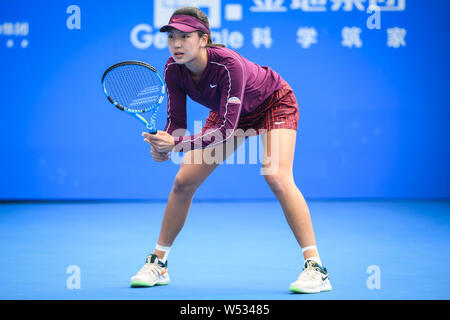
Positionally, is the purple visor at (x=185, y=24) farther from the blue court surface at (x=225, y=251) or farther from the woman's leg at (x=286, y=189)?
the blue court surface at (x=225, y=251)

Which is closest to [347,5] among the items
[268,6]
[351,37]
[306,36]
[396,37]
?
[351,37]

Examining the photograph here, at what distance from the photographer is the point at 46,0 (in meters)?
7.12

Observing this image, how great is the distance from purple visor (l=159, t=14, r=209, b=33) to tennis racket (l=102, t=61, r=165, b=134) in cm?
24

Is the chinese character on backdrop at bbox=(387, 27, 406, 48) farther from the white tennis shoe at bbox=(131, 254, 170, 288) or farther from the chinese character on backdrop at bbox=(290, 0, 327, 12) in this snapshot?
the white tennis shoe at bbox=(131, 254, 170, 288)

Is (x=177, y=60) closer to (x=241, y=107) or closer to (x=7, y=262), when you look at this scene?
(x=241, y=107)

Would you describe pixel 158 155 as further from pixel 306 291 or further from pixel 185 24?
pixel 306 291

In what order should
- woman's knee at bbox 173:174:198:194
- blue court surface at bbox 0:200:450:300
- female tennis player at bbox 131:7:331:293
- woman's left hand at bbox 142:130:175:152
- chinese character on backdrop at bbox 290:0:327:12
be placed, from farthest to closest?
1. chinese character on backdrop at bbox 290:0:327:12
2. woman's knee at bbox 173:174:198:194
3. blue court surface at bbox 0:200:450:300
4. female tennis player at bbox 131:7:331:293
5. woman's left hand at bbox 142:130:175:152

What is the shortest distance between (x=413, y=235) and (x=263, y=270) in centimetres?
186

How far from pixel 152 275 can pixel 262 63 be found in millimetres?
4496

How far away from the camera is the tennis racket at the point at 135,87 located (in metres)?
2.95

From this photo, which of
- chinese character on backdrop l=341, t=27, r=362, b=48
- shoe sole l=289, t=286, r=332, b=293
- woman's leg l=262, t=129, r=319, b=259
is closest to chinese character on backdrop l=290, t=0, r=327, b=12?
chinese character on backdrop l=341, t=27, r=362, b=48

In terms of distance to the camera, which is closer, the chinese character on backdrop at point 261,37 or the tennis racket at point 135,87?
the tennis racket at point 135,87

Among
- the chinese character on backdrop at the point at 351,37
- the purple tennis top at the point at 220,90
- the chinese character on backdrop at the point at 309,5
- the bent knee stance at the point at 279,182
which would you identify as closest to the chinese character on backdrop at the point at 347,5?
the chinese character on backdrop at the point at 309,5

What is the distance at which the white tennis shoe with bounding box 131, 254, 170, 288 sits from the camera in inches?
121
